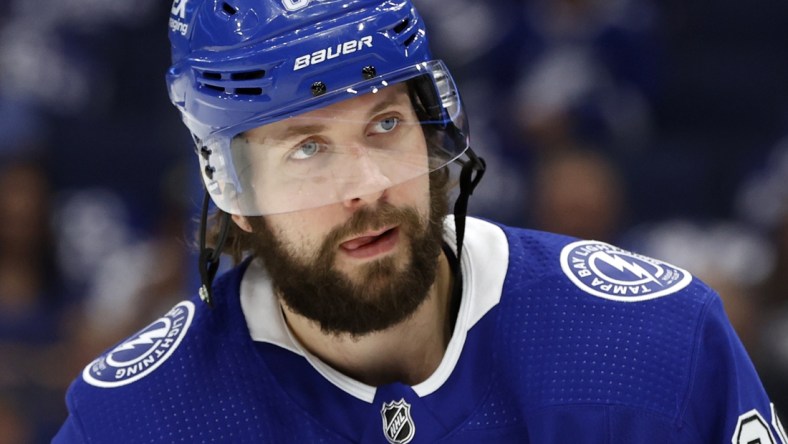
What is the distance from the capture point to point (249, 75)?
7.88 feet

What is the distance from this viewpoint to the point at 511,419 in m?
2.46

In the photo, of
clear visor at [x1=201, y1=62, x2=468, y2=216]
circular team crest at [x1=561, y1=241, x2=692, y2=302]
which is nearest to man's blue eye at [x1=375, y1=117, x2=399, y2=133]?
clear visor at [x1=201, y1=62, x2=468, y2=216]

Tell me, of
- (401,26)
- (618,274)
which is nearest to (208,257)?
(401,26)

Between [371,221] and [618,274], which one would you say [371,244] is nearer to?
[371,221]

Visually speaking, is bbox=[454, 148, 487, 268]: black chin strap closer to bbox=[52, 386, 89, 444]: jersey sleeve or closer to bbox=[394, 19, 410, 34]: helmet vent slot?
bbox=[394, 19, 410, 34]: helmet vent slot

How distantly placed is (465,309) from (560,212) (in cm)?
239

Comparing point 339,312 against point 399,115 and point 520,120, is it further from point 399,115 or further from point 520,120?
point 520,120

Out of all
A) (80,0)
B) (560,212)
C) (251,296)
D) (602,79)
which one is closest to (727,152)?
(602,79)

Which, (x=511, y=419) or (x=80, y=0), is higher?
(x=511, y=419)

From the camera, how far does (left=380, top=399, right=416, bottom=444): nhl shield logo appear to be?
8.17 ft

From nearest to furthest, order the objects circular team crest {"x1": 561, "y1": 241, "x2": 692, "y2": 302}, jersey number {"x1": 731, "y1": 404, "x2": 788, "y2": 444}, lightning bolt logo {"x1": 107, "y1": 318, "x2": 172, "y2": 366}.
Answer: jersey number {"x1": 731, "y1": 404, "x2": 788, "y2": 444} < circular team crest {"x1": 561, "y1": 241, "x2": 692, "y2": 302} < lightning bolt logo {"x1": 107, "y1": 318, "x2": 172, "y2": 366}

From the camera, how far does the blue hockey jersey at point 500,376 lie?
2400 millimetres

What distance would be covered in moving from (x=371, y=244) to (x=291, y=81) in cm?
32

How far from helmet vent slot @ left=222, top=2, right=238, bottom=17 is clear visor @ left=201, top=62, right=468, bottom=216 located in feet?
0.69
